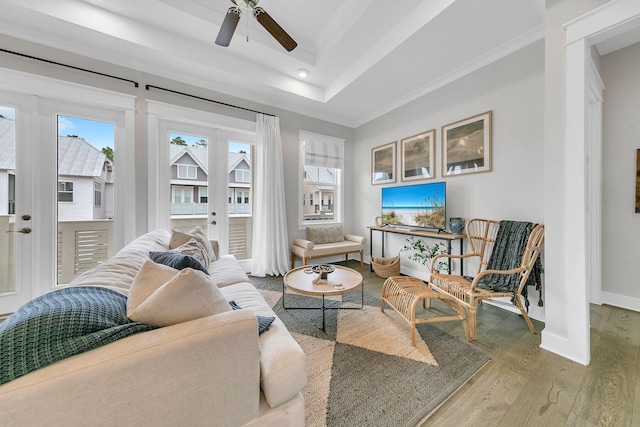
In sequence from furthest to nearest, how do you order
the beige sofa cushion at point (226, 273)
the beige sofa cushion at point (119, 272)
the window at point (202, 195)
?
the window at point (202, 195)
the beige sofa cushion at point (226, 273)
the beige sofa cushion at point (119, 272)

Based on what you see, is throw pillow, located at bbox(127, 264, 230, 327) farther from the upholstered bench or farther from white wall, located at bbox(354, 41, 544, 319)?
white wall, located at bbox(354, 41, 544, 319)

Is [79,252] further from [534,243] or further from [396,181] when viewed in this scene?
[534,243]

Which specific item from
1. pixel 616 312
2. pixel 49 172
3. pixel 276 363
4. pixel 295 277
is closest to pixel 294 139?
pixel 295 277

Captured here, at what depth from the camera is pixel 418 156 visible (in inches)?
139

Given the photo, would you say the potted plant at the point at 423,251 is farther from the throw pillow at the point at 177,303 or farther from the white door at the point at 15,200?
the white door at the point at 15,200

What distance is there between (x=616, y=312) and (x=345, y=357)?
2.78m

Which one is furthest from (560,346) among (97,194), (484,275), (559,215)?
(97,194)

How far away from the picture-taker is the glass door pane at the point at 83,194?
2.61m

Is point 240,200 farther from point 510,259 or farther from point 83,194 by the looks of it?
point 510,259

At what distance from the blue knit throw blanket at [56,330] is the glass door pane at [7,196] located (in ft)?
8.34

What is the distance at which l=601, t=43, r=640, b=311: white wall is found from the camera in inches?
93.1

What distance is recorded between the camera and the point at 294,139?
4.11 m

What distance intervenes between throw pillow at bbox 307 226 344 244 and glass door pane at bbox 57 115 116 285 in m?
2.72

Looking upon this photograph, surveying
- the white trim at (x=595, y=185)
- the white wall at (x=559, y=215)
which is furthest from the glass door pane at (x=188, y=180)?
the white trim at (x=595, y=185)
